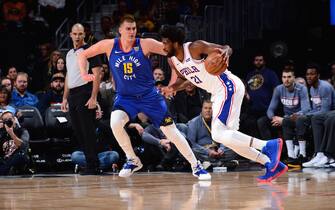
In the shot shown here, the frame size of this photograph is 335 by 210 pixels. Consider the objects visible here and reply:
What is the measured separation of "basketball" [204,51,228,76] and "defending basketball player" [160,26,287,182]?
100 mm

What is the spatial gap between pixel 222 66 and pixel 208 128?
3681 mm

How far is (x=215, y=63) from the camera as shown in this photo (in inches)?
265

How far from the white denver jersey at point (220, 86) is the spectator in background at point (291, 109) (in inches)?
152

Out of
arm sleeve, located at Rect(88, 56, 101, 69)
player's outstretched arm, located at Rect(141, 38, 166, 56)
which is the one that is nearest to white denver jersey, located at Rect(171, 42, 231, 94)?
player's outstretched arm, located at Rect(141, 38, 166, 56)

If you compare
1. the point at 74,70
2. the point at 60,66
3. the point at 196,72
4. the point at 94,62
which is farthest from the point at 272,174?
the point at 60,66

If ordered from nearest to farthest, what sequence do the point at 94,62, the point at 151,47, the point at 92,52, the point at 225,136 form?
1. the point at 225,136
2. the point at 151,47
3. the point at 92,52
4. the point at 94,62

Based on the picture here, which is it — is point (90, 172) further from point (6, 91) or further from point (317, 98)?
point (317, 98)

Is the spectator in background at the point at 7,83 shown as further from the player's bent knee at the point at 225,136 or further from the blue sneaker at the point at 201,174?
the player's bent knee at the point at 225,136

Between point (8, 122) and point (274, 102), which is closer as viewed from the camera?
point (8, 122)

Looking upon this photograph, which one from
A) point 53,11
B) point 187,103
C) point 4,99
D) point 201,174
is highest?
point 53,11

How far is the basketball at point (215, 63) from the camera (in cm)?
672

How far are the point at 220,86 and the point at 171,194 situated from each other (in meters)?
1.64

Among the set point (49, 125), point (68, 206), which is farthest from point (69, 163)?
point (68, 206)

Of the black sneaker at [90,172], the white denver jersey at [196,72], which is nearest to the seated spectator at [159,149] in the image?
the black sneaker at [90,172]
